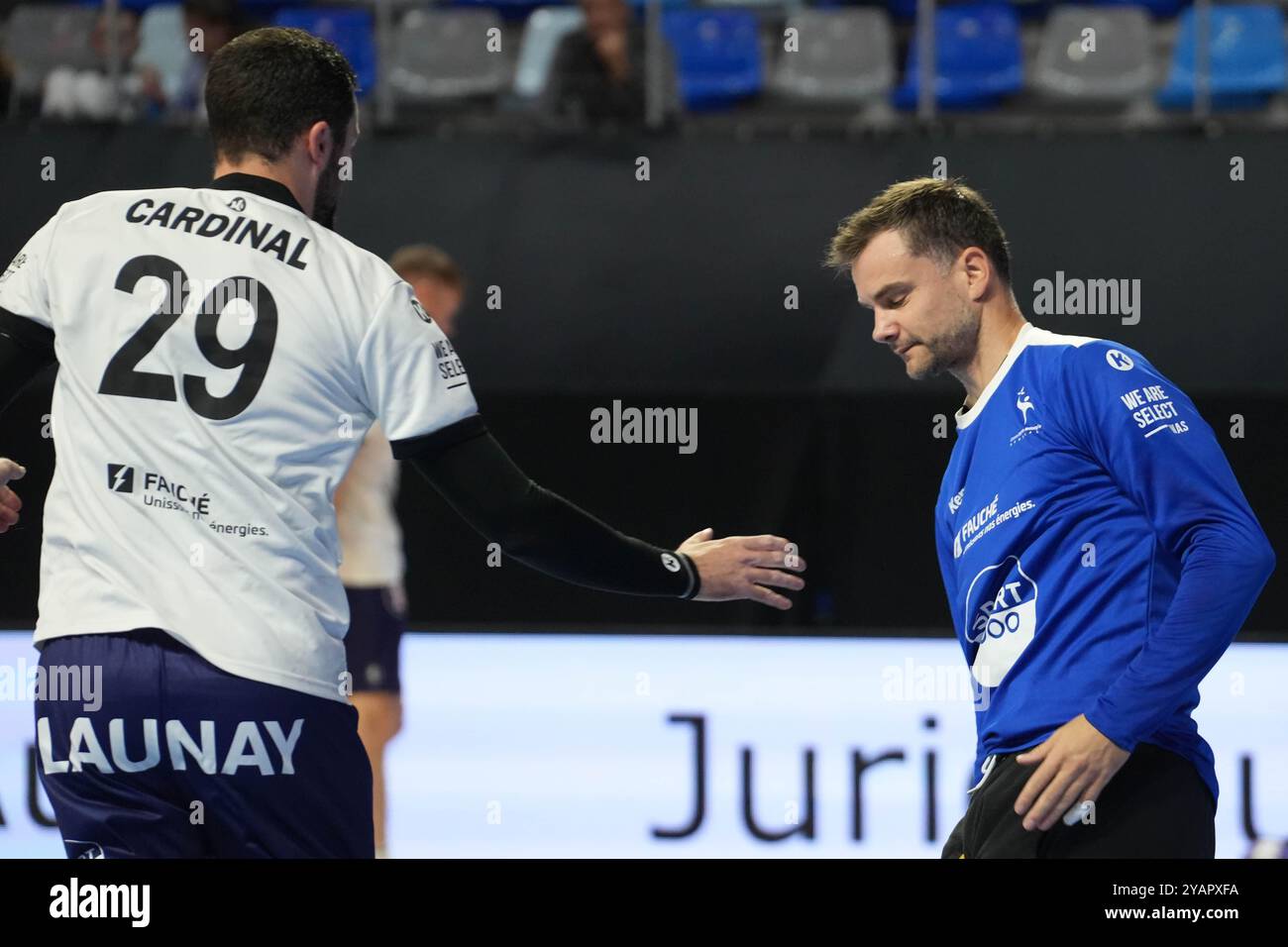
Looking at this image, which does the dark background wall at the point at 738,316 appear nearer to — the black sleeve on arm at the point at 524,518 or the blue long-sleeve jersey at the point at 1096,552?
the blue long-sleeve jersey at the point at 1096,552

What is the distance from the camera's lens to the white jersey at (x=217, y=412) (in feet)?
8.73

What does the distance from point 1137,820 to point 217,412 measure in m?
1.73

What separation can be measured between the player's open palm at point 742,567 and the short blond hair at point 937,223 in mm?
687

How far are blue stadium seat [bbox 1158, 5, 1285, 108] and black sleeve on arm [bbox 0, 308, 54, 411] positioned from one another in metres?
6.58

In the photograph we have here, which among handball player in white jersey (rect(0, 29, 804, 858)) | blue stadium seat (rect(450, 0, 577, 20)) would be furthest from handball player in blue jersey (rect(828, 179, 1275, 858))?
blue stadium seat (rect(450, 0, 577, 20))

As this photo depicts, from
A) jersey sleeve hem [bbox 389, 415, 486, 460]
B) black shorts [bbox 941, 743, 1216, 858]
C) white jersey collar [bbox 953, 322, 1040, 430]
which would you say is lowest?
black shorts [bbox 941, 743, 1216, 858]

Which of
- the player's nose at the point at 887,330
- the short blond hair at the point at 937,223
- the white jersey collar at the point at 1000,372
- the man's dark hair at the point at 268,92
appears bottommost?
the white jersey collar at the point at 1000,372

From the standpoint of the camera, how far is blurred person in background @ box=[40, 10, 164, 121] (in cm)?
773

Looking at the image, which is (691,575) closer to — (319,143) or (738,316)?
(319,143)

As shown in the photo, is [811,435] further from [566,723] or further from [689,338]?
[566,723]

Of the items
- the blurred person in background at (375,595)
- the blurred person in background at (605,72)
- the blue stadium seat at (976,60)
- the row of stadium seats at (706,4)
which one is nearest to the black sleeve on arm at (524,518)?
the blurred person in background at (375,595)

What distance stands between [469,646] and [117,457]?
398 cm

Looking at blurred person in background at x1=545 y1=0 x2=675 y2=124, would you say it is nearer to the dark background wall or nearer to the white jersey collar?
the dark background wall

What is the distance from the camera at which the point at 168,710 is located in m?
2.59
